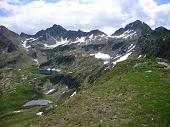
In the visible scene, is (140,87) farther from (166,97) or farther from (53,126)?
(53,126)

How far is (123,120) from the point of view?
40.3m

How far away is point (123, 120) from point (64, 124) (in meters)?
7.26

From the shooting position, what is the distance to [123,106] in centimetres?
4494

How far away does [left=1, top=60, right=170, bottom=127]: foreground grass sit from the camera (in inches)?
1583

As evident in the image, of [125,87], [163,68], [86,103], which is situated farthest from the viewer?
[163,68]

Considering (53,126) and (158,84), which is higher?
(158,84)

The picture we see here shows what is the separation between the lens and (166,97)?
149 ft

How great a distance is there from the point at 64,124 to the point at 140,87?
13.2 m

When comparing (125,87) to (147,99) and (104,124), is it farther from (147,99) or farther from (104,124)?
(104,124)

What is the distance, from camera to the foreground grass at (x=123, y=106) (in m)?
40.2

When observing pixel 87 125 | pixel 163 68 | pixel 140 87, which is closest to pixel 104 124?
pixel 87 125

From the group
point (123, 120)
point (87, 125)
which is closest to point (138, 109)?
point (123, 120)

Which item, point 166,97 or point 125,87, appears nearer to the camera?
point 166,97

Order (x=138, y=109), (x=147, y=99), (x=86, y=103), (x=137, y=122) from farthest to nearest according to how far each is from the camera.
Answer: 1. (x=86, y=103)
2. (x=147, y=99)
3. (x=138, y=109)
4. (x=137, y=122)
